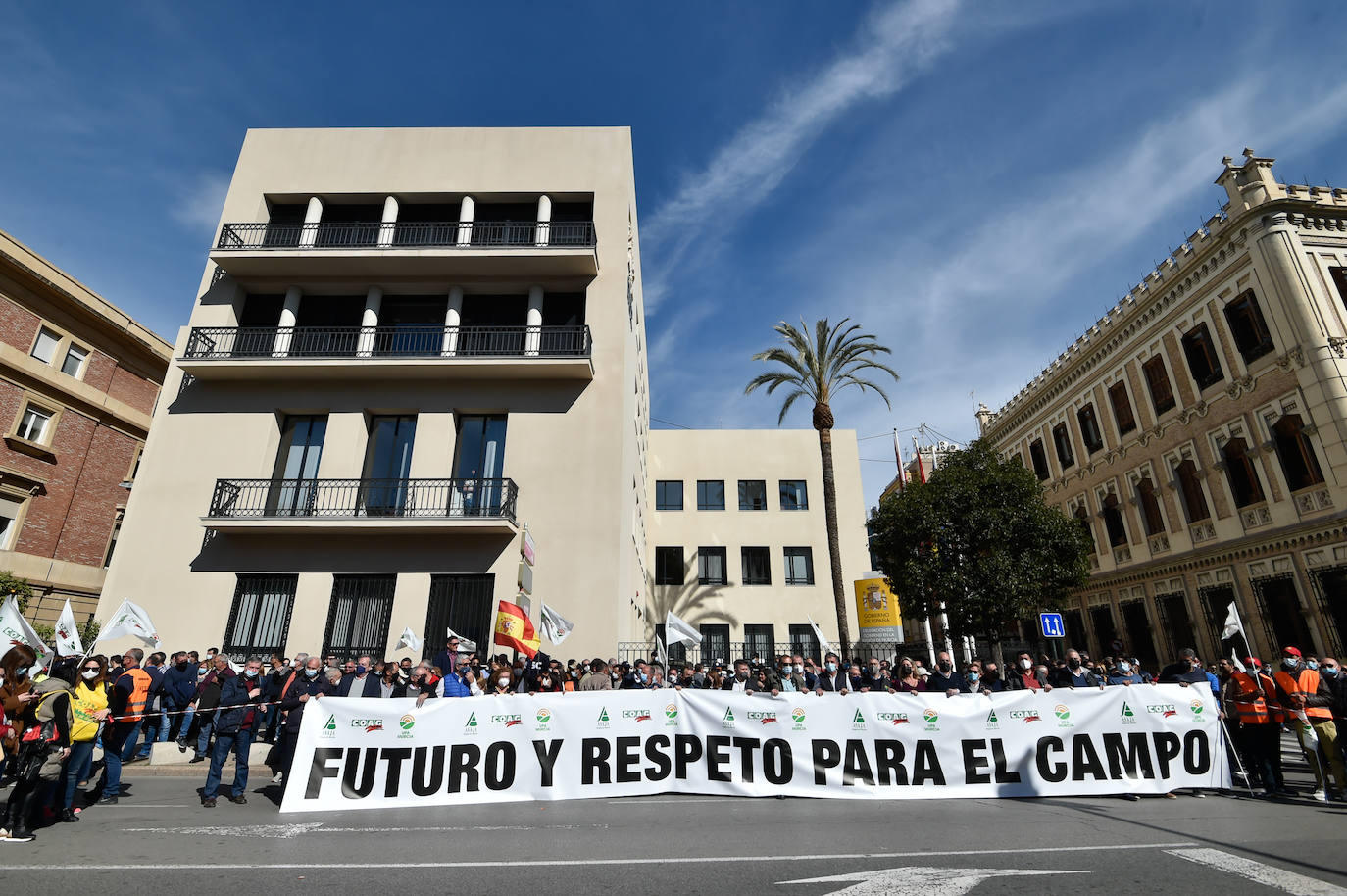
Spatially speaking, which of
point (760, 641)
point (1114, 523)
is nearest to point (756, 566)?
point (760, 641)

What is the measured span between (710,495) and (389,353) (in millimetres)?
16577

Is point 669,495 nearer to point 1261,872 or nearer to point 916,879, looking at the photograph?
point 916,879

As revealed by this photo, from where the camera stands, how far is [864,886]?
16.5ft

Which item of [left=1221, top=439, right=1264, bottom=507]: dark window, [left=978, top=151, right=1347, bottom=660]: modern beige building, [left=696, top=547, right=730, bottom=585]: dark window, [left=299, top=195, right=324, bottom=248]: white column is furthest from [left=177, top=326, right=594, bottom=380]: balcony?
[left=1221, top=439, right=1264, bottom=507]: dark window

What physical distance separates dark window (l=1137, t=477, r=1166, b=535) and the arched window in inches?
46.7

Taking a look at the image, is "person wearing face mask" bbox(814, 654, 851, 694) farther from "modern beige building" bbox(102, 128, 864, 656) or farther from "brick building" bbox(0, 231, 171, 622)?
"brick building" bbox(0, 231, 171, 622)

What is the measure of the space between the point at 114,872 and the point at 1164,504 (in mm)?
30311

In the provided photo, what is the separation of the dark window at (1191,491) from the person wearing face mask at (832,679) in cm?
1705

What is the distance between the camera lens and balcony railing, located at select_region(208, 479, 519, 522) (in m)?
17.6

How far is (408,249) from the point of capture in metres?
19.3

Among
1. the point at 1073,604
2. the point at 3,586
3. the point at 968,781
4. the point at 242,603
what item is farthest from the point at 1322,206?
the point at 3,586

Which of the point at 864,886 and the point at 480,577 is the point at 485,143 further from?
the point at 864,886

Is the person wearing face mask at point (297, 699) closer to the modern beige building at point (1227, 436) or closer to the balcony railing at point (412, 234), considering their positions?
the balcony railing at point (412, 234)

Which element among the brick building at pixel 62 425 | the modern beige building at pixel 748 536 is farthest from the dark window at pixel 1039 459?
the brick building at pixel 62 425
